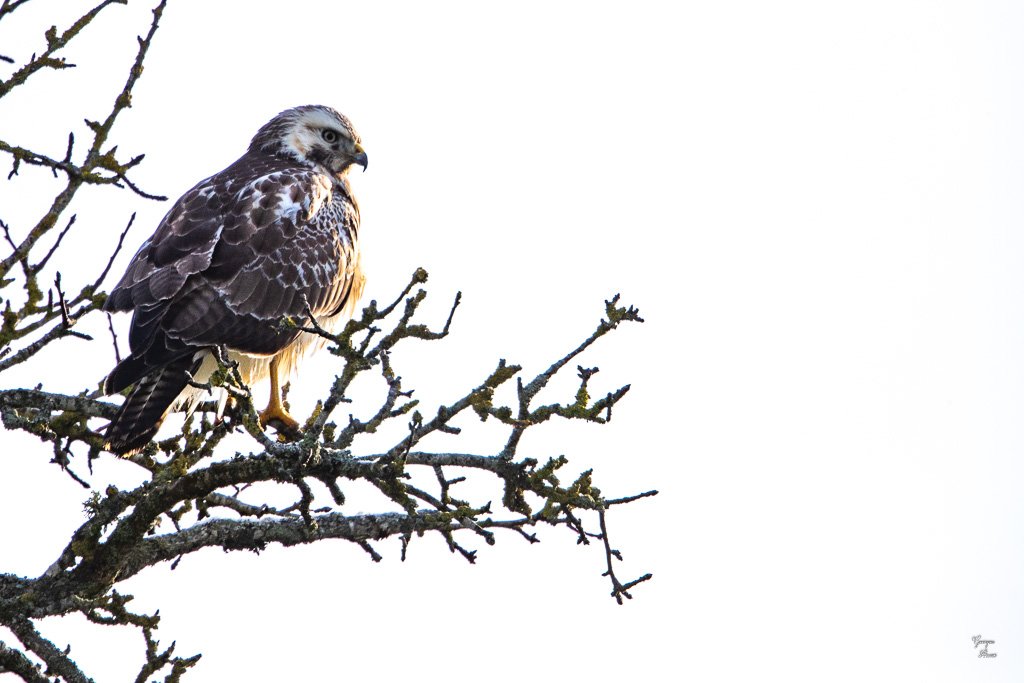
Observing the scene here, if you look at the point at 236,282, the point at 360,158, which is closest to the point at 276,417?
the point at 236,282

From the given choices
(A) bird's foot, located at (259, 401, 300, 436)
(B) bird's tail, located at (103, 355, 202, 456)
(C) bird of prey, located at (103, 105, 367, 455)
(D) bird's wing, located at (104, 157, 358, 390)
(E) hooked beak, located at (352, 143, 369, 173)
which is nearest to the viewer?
(B) bird's tail, located at (103, 355, 202, 456)

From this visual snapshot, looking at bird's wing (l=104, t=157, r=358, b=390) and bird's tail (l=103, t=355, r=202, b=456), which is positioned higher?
bird's wing (l=104, t=157, r=358, b=390)

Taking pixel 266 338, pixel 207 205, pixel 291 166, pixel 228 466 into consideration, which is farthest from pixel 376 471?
pixel 291 166

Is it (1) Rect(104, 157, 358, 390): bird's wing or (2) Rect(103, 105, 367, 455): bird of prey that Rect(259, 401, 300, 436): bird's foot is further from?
(1) Rect(104, 157, 358, 390): bird's wing

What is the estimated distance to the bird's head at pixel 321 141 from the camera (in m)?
8.79

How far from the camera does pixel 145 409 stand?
5590mm

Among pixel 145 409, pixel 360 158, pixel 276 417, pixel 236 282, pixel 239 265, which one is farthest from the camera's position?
pixel 360 158

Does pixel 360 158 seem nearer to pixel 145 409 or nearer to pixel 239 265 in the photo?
pixel 239 265

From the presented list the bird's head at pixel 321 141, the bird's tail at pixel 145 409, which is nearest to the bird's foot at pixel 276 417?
the bird's tail at pixel 145 409

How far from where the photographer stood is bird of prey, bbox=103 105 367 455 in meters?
6.07

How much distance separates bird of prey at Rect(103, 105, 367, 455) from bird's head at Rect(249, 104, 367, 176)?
0.17 meters

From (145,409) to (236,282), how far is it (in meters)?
1.49

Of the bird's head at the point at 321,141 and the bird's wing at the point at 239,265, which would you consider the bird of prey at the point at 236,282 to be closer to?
the bird's wing at the point at 239,265

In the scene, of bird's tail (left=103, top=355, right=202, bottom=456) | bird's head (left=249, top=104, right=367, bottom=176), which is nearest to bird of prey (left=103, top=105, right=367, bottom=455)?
bird's tail (left=103, top=355, right=202, bottom=456)
